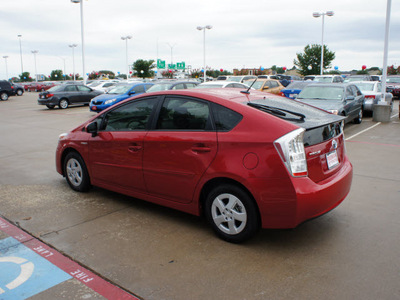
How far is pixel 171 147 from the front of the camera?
13.5 feet

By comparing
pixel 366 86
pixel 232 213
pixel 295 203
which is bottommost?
pixel 232 213

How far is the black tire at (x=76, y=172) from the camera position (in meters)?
5.44

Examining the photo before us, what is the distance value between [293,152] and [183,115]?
140 cm

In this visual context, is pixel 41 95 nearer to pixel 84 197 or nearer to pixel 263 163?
pixel 84 197

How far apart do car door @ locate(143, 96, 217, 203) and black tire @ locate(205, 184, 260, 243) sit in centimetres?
29

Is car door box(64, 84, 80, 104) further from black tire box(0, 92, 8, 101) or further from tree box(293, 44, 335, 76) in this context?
tree box(293, 44, 335, 76)

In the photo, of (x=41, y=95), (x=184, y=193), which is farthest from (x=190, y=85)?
(x=184, y=193)

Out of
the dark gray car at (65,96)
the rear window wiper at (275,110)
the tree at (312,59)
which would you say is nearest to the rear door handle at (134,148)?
the rear window wiper at (275,110)

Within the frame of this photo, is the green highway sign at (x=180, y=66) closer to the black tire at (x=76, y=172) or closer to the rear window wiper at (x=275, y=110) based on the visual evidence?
the black tire at (x=76, y=172)

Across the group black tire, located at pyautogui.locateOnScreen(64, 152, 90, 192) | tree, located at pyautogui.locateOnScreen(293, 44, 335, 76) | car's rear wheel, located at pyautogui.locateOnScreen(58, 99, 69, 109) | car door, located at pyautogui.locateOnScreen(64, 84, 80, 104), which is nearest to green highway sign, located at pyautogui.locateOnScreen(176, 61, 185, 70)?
tree, located at pyautogui.locateOnScreen(293, 44, 335, 76)

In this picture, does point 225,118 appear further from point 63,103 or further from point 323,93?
point 63,103

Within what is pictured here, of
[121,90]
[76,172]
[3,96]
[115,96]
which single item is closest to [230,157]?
[76,172]

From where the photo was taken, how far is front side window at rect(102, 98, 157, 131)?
457cm

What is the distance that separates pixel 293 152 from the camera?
3426mm
